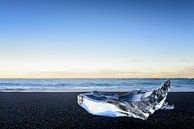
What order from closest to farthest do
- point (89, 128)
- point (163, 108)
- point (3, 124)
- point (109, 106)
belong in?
point (89, 128), point (3, 124), point (109, 106), point (163, 108)

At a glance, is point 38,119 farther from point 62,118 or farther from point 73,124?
point 73,124

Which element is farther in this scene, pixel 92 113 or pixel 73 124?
pixel 92 113

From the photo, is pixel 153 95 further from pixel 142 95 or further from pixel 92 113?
pixel 92 113

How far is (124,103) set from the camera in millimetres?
8711

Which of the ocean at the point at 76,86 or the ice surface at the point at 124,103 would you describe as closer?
the ice surface at the point at 124,103

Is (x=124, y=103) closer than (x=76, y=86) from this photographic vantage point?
Yes

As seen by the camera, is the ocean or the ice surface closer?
the ice surface

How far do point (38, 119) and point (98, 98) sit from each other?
2.06 meters

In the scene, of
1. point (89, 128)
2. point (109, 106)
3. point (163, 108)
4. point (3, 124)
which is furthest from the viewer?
point (163, 108)

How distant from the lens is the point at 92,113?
926 cm

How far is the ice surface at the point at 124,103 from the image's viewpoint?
8734mm

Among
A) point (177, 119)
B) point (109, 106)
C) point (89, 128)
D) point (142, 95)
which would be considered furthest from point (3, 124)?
point (177, 119)

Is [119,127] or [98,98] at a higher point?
[98,98]

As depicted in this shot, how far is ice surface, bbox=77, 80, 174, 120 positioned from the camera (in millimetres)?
8734
